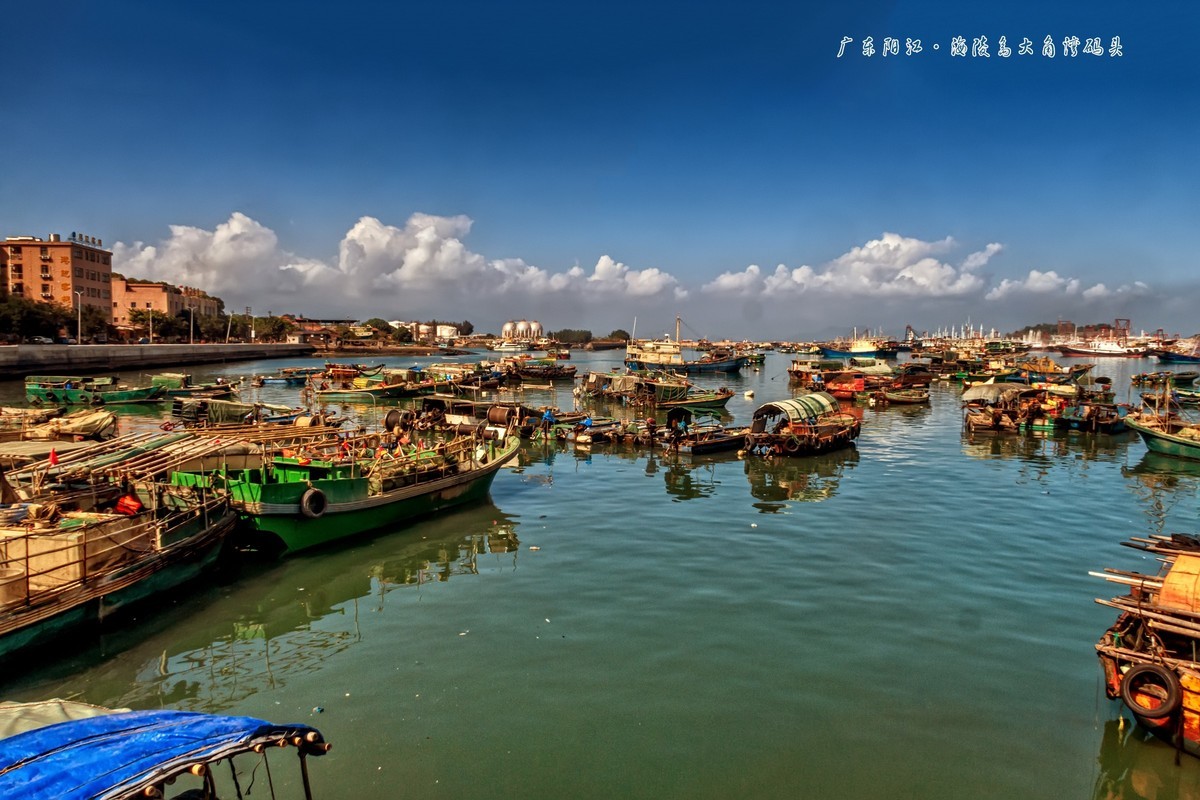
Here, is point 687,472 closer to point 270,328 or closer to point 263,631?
point 263,631

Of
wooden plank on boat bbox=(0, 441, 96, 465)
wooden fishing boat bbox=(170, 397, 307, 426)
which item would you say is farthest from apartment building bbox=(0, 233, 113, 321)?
wooden plank on boat bbox=(0, 441, 96, 465)

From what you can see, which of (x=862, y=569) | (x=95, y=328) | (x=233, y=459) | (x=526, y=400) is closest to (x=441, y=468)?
(x=233, y=459)

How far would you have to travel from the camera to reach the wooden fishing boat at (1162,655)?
360 inches

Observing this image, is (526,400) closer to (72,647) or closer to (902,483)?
(902,483)

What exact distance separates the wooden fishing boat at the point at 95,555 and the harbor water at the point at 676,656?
0.59 meters

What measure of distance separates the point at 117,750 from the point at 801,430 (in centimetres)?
3091

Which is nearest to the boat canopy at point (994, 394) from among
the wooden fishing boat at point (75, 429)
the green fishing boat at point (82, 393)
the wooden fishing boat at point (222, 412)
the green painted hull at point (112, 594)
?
the wooden fishing boat at point (222, 412)

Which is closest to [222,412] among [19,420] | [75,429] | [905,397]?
[19,420]

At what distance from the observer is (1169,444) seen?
1251 inches

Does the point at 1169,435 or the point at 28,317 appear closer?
the point at 1169,435

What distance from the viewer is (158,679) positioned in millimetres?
11250

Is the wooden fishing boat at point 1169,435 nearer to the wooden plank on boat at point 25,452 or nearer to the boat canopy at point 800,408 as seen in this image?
the boat canopy at point 800,408

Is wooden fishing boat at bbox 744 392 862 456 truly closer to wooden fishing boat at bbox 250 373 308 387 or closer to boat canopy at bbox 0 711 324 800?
boat canopy at bbox 0 711 324 800

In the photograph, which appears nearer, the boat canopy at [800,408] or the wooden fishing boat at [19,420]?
the wooden fishing boat at [19,420]
